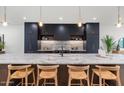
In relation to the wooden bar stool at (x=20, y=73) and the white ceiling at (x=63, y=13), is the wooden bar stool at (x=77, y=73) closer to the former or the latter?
the wooden bar stool at (x=20, y=73)

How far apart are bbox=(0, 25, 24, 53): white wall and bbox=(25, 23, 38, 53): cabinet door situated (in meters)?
1.18

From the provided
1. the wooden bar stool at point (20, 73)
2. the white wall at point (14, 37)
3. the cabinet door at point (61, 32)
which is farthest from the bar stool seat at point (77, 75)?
the white wall at point (14, 37)

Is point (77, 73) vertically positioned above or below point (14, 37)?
below

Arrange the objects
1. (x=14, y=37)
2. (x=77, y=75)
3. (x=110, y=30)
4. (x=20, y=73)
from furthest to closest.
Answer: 1. (x=14, y=37)
2. (x=110, y=30)
3. (x=20, y=73)
4. (x=77, y=75)

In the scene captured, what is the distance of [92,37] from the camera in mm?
9664

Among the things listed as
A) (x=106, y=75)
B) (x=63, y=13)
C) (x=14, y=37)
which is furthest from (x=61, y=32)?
(x=106, y=75)

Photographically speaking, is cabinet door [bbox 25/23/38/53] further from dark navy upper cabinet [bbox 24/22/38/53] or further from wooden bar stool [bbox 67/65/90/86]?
wooden bar stool [bbox 67/65/90/86]

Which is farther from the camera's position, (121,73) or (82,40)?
(82,40)

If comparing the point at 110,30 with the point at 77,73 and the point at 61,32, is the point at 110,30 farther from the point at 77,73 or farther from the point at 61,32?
the point at 77,73

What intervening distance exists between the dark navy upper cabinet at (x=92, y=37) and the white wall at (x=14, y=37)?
4240 mm
